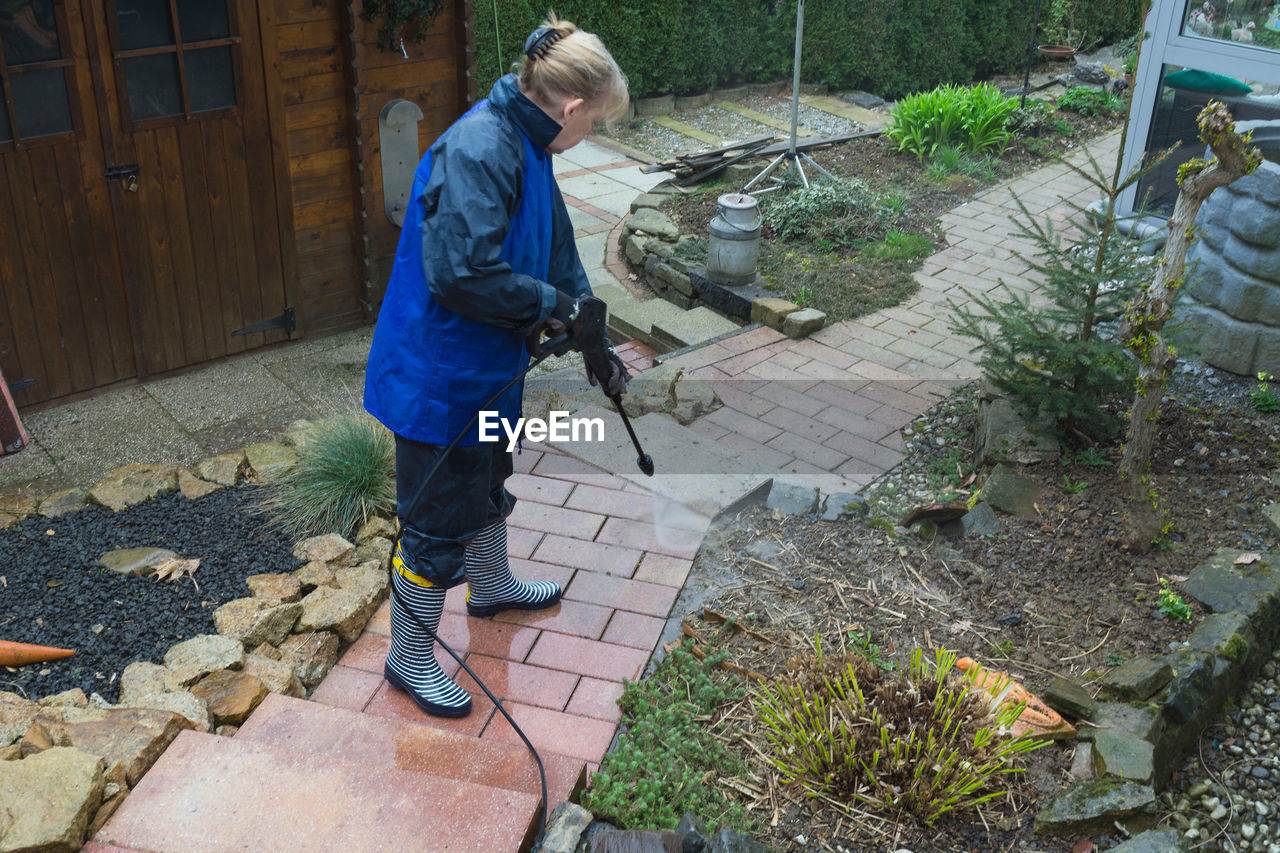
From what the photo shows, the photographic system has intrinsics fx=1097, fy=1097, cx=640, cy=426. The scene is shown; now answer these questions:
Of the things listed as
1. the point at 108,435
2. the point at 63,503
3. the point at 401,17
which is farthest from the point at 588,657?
the point at 401,17

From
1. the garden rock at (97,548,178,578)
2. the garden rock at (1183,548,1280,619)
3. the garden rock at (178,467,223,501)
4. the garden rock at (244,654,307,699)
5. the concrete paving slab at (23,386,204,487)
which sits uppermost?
the garden rock at (1183,548,1280,619)

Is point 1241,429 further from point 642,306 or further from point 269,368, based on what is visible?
point 269,368

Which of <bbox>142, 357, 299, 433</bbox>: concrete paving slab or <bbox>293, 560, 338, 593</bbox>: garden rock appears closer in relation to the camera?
<bbox>293, 560, 338, 593</bbox>: garden rock

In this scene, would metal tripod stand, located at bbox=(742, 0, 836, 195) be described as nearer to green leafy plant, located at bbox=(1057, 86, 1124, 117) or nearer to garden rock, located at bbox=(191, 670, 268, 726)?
green leafy plant, located at bbox=(1057, 86, 1124, 117)

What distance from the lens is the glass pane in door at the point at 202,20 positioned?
5156 millimetres

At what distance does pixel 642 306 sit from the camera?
6852 millimetres

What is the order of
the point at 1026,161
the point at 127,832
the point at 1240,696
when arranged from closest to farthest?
the point at 127,832
the point at 1240,696
the point at 1026,161

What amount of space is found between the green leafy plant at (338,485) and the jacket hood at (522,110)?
1783 mm

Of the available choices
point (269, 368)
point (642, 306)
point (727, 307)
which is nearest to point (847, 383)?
point (727, 307)

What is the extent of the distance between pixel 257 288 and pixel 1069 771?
468 centimetres

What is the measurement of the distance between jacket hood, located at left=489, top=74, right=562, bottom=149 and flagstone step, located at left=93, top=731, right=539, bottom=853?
5.26 ft

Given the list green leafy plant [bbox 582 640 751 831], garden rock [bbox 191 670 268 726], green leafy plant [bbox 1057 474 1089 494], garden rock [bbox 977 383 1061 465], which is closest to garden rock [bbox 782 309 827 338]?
garden rock [bbox 977 383 1061 465]

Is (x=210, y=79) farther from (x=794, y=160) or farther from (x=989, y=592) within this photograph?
(x=794, y=160)

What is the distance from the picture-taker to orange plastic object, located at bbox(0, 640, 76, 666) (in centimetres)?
321
